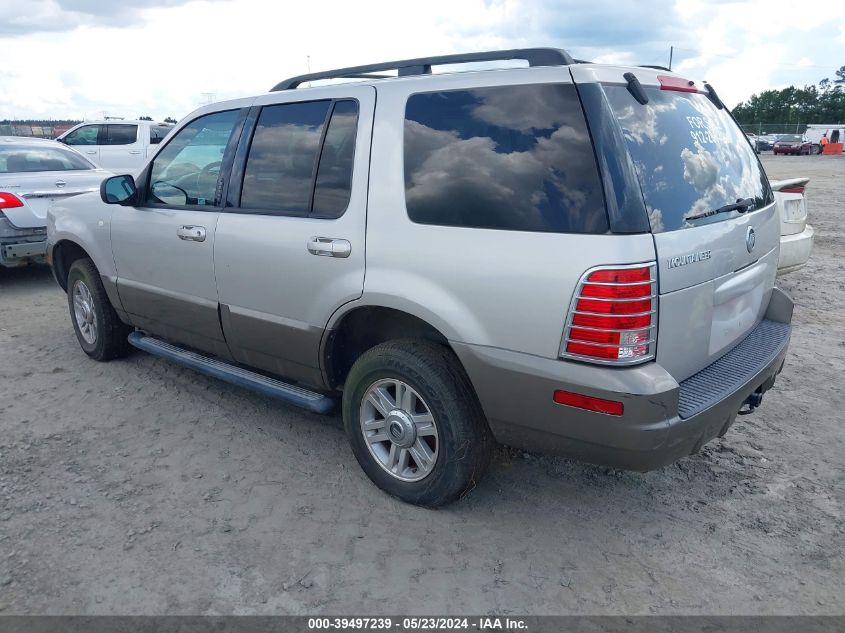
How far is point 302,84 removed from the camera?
13.6ft

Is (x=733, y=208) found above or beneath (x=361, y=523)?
above

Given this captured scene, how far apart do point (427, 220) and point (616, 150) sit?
0.85 metres

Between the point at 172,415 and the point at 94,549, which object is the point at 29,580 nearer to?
the point at 94,549

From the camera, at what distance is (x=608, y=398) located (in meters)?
2.53

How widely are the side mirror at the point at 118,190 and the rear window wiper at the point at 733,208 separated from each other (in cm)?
343

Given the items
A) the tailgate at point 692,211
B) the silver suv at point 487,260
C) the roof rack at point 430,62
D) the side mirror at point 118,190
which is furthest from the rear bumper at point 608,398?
the side mirror at point 118,190

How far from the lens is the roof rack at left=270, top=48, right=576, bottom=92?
2842mm

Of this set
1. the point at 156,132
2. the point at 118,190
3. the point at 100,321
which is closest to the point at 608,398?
the point at 118,190

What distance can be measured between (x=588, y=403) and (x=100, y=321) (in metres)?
3.97

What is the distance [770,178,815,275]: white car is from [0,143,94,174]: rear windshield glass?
801cm

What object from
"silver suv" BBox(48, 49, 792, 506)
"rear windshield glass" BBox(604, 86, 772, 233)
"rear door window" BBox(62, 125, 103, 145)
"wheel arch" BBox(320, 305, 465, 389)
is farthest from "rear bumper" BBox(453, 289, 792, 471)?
"rear door window" BBox(62, 125, 103, 145)

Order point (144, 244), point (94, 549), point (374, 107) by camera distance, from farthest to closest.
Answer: point (144, 244), point (374, 107), point (94, 549)

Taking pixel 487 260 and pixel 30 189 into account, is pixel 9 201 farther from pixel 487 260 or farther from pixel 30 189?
pixel 487 260

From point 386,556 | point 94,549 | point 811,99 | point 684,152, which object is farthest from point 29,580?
point 811,99
